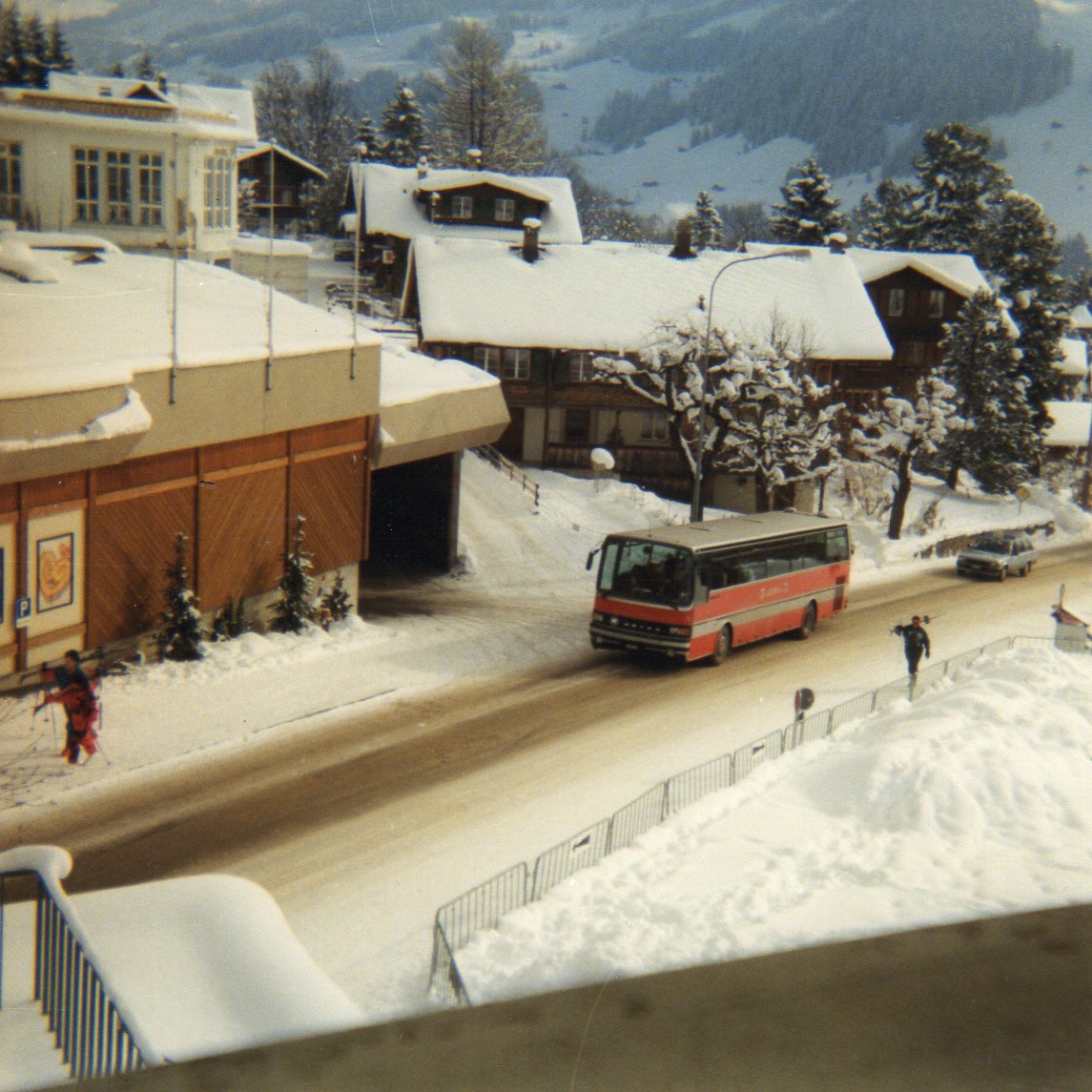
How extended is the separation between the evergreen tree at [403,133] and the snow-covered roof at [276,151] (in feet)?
3.82

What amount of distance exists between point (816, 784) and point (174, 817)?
5.71 m

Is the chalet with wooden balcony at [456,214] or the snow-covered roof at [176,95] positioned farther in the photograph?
the chalet with wooden balcony at [456,214]

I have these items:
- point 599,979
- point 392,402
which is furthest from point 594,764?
point 599,979

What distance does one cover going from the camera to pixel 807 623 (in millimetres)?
22016

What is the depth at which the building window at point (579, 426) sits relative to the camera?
37.6 meters

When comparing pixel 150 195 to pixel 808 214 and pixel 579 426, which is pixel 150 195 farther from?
pixel 808 214

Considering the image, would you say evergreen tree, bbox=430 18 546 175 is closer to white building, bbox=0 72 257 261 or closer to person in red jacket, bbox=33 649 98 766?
white building, bbox=0 72 257 261

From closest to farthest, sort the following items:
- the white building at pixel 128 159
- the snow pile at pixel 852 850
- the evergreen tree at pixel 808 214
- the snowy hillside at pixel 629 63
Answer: the snow pile at pixel 852 850, the snowy hillside at pixel 629 63, the white building at pixel 128 159, the evergreen tree at pixel 808 214

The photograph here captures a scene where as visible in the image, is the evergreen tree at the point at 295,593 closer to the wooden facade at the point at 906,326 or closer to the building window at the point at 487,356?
the building window at the point at 487,356

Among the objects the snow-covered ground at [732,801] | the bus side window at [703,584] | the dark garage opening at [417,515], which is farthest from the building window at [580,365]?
the bus side window at [703,584]

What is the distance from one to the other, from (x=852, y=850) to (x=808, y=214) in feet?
106

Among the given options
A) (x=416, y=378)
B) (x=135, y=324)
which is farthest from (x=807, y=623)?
(x=135, y=324)

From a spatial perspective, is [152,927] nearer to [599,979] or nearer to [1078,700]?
[599,979]

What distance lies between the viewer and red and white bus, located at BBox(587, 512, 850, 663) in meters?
18.5
